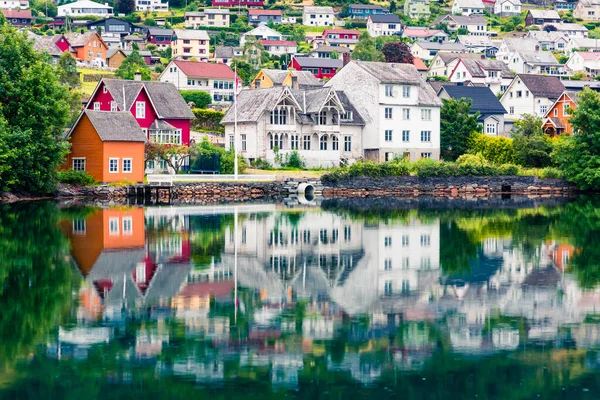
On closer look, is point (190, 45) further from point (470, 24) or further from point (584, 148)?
point (584, 148)

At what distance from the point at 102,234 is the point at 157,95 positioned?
36444mm

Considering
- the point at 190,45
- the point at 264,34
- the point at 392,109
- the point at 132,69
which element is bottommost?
the point at 392,109

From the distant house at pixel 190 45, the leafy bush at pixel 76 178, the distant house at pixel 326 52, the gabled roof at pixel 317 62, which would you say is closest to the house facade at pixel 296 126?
the leafy bush at pixel 76 178

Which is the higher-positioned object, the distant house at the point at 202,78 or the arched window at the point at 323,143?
the distant house at the point at 202,78

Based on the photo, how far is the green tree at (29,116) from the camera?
56.8 m

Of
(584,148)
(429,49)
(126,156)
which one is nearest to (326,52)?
(429,49)

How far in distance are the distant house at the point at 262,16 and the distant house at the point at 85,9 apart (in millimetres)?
26368

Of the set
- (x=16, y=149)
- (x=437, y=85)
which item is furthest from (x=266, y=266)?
(x=437, y=85)

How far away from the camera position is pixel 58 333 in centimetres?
2170

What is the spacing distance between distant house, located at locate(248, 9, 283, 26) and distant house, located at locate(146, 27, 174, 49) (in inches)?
979

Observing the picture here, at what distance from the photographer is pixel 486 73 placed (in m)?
138

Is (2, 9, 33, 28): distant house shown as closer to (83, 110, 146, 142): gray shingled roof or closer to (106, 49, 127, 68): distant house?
(106, 49, 127, 68): distant house

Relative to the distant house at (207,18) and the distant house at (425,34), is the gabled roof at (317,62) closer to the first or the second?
the distant house at (425,34)

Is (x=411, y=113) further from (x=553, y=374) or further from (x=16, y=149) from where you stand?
(x=553, y=374)
